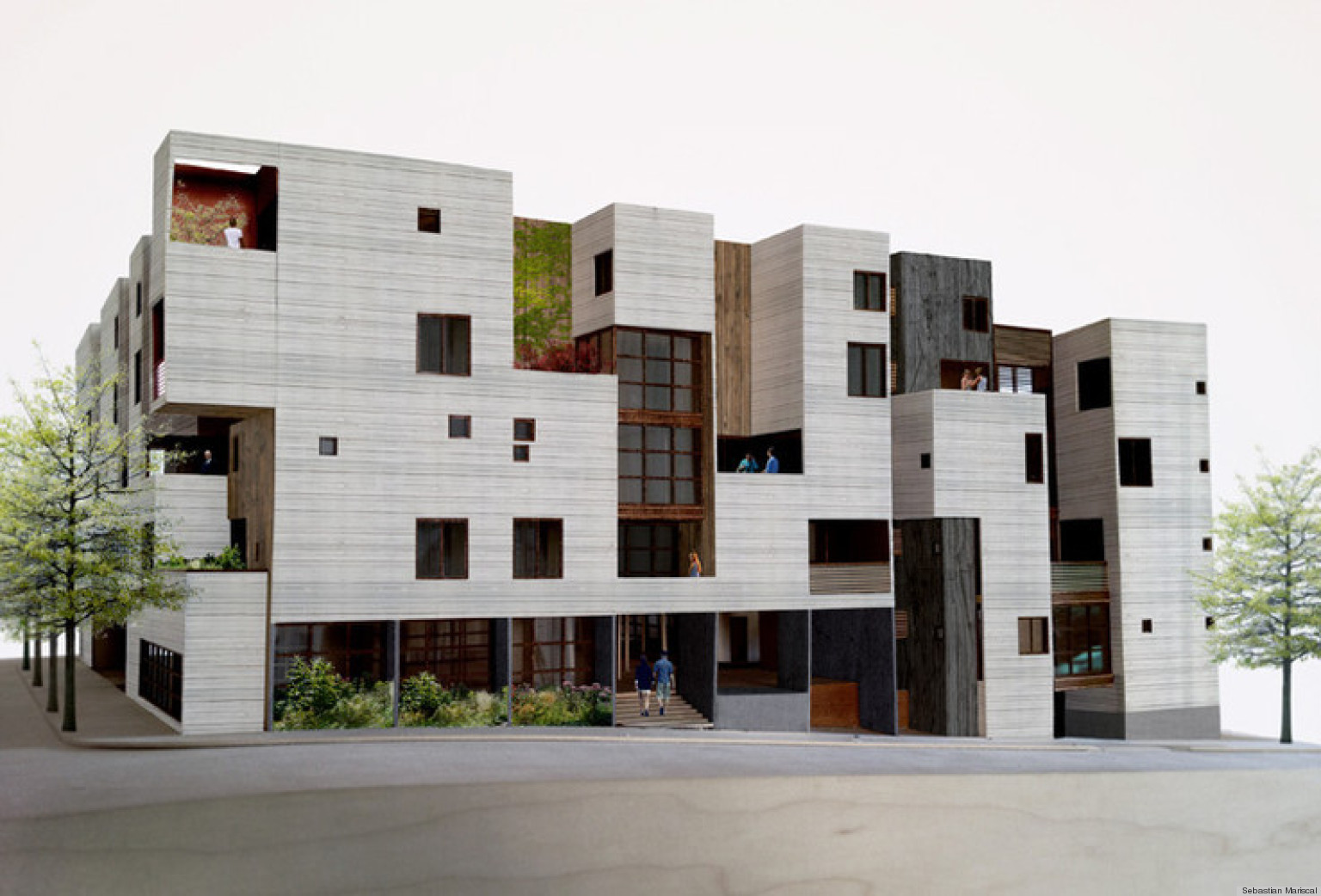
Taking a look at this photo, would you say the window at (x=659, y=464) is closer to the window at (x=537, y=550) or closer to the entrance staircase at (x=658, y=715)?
the window at (x=537, y=550)

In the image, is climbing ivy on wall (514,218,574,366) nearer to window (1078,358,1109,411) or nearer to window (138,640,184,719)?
window (138,640,184,719)

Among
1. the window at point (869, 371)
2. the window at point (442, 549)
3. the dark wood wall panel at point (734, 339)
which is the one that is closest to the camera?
the window at point (442, 549)

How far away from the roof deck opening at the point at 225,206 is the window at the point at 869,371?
51.4 feet

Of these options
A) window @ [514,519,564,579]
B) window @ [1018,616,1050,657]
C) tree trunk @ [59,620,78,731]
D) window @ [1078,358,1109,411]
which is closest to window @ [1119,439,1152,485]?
window @ [1078,358,1109,411]

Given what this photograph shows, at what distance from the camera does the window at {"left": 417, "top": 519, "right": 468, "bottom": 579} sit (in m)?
28.8

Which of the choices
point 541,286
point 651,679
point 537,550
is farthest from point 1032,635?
point 541,286

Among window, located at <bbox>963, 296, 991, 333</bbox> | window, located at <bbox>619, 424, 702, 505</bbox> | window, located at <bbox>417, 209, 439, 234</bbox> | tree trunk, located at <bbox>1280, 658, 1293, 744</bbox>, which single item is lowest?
tree trunk, located at <bbox>1280, 658, 1293, 744</bbox>

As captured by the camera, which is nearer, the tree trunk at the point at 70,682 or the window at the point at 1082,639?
the tree trunk at the point at 70,682

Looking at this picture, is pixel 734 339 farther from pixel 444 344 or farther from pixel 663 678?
pixel 663 678

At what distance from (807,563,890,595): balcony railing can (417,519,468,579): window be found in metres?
9.51

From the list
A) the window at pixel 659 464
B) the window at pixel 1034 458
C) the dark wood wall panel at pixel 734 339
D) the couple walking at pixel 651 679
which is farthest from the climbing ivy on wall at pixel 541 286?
the window at pixel 1034 458

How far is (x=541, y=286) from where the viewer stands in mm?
33156

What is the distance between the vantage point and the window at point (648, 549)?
34.8 metres

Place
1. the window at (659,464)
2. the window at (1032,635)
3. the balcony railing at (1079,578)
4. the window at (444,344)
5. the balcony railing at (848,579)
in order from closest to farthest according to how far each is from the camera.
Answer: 1. the window at (444,344)
2. the window at (659,464)
3. the balcony railing at (848,579)
4. the window at (1032,635)
5. the balcony railing at (1079,578)
